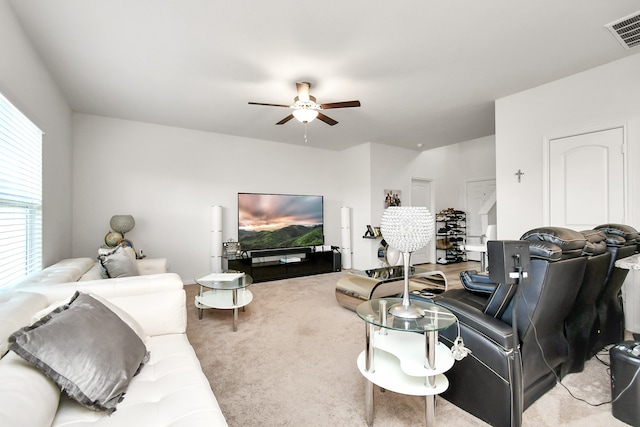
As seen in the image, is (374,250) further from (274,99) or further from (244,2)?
(244,2)

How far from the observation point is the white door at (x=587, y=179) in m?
2.82

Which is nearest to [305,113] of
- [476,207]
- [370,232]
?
[370,232]

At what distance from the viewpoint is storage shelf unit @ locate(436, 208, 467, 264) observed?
6.82 m

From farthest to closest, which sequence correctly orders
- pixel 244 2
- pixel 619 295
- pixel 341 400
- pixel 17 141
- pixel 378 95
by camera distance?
1. pixel 378 95
2. pixel 619 295
3. pixel 17 141
4. pixel 244 2
5. pixel 341 400

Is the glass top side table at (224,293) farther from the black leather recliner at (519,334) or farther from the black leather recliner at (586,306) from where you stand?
the black leather recliner at (586,306)

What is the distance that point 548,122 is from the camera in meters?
3.24

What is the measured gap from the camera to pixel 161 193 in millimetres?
4582

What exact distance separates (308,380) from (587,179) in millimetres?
3459

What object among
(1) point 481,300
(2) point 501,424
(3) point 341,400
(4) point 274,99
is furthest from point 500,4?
(3) point 341,400

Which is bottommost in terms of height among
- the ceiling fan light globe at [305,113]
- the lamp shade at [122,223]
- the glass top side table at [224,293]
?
the glass top side table at [224,293]

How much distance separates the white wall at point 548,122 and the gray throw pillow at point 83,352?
13.1 ft

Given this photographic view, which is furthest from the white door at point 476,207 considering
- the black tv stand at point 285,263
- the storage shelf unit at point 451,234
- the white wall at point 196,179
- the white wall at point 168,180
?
the white wall at point 168,180

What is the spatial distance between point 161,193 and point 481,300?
4.62 meters

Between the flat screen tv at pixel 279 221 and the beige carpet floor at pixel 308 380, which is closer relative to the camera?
the beige carpet floor at pixel 308 380
